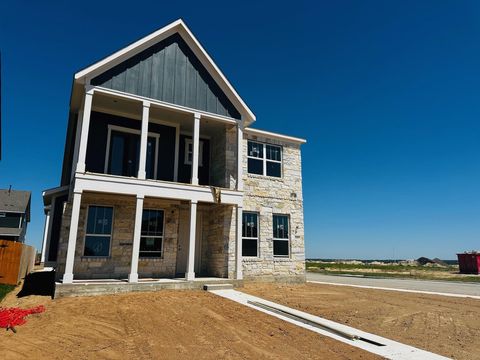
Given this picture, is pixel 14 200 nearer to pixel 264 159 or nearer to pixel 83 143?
pixel 83 143

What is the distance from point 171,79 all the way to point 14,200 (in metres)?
31.7

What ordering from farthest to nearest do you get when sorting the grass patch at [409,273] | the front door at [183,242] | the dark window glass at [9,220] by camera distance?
the dark window glass at [9,220]
the grass patch at [409,273]
the front door at [183,242]

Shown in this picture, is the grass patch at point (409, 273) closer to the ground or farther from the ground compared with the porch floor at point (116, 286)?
A: closer to the ground

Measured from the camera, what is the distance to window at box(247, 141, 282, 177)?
52.6 ft

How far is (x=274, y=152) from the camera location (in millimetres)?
16812

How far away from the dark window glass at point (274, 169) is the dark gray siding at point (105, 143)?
16.2 feet

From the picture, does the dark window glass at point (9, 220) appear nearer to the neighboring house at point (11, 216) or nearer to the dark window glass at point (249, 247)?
the neighboring house at point (11, 216)

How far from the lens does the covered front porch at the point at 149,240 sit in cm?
1208

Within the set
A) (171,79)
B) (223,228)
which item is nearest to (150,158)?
(171,79)

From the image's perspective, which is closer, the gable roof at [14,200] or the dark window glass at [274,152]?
the dark window glass at [274,152]

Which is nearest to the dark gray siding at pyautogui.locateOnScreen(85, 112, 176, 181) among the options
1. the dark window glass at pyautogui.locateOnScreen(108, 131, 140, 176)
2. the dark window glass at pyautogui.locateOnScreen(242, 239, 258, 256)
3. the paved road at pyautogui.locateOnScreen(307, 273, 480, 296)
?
the dark window glass at pyautogui.locateOnScreen(108, 131, 140, 176)

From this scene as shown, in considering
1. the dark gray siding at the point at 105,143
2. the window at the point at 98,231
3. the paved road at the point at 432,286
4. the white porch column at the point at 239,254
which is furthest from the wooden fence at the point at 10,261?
the paved road at the point at 432,286

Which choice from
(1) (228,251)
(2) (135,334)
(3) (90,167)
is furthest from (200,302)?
(3) (90,167)

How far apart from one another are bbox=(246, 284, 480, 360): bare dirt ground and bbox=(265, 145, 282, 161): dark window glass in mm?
6504
